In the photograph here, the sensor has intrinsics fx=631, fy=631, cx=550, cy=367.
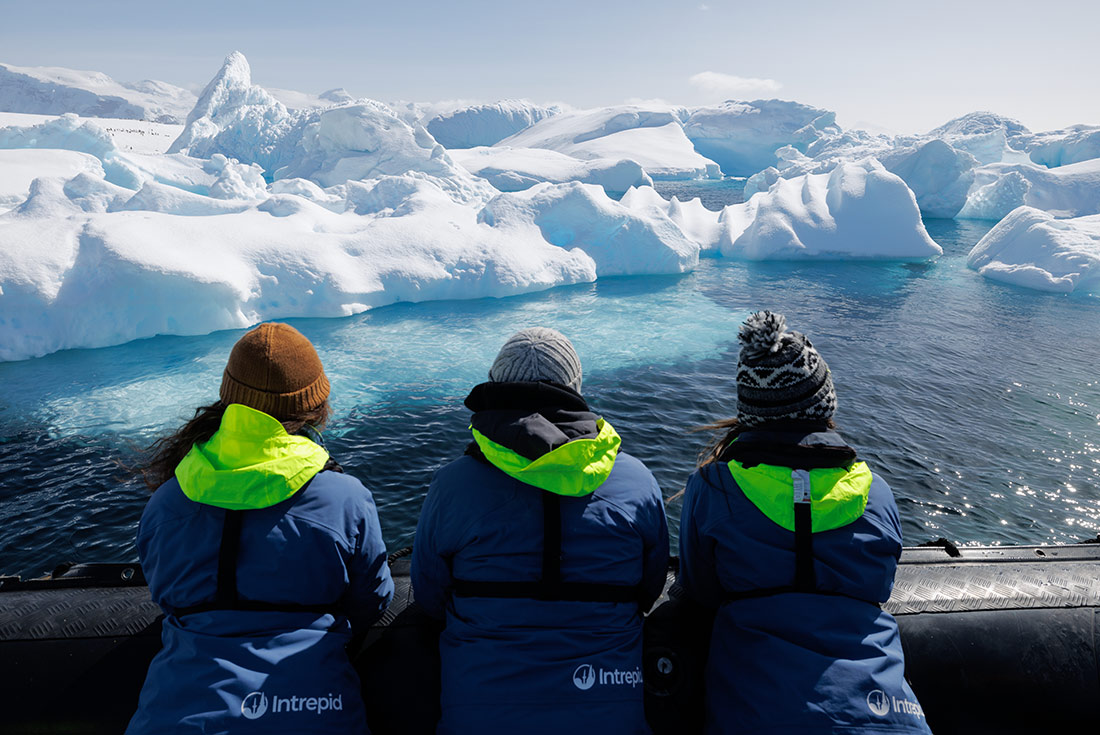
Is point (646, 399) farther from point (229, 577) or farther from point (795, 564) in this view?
point (229, 577)

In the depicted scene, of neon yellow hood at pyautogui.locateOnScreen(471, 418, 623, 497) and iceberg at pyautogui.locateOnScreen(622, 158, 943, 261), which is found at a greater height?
neon yellow hood at pyautogui.locateOnScreen(471, 418, 623, 497)

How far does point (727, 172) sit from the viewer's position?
Answer: 52438 mm

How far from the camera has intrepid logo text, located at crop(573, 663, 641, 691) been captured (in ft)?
5.04

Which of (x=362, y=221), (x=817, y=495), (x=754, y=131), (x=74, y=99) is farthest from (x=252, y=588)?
(x=74, y=99)

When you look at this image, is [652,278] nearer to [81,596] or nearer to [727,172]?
[81,596]

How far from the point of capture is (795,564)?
1633 mm

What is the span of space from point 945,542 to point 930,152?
26.7 meters

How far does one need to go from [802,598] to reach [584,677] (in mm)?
596

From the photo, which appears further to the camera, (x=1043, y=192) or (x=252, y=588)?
(x=1043, y=192)

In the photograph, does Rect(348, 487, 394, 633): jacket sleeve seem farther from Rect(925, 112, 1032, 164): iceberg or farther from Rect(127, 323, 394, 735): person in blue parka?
Rect(925, 112, 1032, 164): iceberg

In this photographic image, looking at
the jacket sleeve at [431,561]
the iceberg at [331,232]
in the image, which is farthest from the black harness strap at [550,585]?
the iceberg at [331,232]

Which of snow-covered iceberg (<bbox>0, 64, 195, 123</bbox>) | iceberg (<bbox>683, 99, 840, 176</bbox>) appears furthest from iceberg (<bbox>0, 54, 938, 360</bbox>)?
snow-covered iceberg (<bbox>0, 64, 195, 123</bbox>)

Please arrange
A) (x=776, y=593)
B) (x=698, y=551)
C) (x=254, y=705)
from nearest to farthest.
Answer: (x=254, y=705), (x=776, y=593), (x=698, y=551)

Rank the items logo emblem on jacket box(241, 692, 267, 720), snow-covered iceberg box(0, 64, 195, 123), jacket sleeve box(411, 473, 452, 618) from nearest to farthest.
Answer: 1. logo emblem on jacket box(241, 692, 267, 720)
2. jacket sleeve box(411, 473, 452, 618)
3. snow-covered iceberg box(0, 64, 195, 123)
